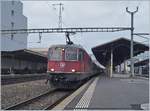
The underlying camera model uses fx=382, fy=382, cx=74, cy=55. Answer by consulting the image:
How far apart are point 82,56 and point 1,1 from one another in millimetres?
47823

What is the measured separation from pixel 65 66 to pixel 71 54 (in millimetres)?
1024

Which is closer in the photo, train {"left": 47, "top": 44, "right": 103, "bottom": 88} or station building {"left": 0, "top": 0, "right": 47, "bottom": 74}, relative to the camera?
train {"left": 47, "top": 44, "right": 103, "bottom": 88}

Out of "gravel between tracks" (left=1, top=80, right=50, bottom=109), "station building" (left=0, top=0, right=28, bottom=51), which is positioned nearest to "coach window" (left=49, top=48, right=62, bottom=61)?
"gravel between tracks" (left=1, top=80, right=50, bottom=109)

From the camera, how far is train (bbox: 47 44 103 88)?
2388cm

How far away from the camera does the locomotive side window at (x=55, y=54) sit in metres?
24.8

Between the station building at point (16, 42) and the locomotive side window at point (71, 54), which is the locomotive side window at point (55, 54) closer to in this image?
the locomotive side window at point (71, 54)

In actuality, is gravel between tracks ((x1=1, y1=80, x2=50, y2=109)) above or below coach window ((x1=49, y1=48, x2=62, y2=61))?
below

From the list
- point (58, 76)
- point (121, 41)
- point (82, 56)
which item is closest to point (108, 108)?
point (58, 76)

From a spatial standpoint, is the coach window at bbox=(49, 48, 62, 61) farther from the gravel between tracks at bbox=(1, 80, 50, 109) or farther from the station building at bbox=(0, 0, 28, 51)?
the station building at bbox=(0, 0, 28, 51)

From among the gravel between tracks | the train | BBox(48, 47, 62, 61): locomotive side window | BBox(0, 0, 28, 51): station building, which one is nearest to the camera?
the gravel between tracks

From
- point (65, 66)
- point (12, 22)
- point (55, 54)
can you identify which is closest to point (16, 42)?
point (12, 22)

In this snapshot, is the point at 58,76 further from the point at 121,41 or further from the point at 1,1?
the point at 1,1

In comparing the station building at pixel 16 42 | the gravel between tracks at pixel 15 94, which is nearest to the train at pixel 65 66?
the gravel between tracks at pixel 15 94

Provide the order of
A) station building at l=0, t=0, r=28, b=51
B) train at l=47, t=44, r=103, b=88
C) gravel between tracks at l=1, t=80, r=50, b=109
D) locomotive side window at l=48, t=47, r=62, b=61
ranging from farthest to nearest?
station building at l=0, t=0, r=28, b=51 < locomotive side window at l=48, t=47, r=62, b=61 < train at l=47, t=44, r=103, b=88 < gravel between tracks at l=1, t=80, r=50, b=109
